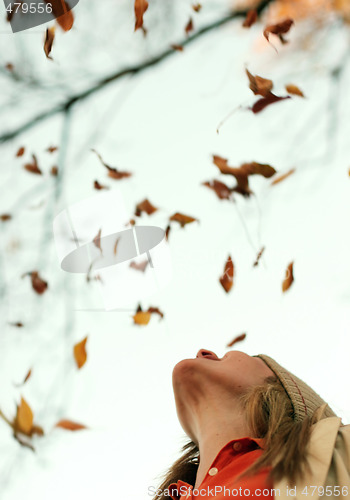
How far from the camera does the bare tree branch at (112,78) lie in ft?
8.27

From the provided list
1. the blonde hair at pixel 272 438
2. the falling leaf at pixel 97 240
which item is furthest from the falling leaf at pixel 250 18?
the blonde hair at pixel 272 438

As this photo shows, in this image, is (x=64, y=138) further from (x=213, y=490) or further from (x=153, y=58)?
(x=213, y=490)

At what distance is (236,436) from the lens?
202 centimetres

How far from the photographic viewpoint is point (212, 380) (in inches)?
86.0

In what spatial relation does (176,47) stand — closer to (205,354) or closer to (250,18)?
(250,18)

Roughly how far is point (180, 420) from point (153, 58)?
2.00m

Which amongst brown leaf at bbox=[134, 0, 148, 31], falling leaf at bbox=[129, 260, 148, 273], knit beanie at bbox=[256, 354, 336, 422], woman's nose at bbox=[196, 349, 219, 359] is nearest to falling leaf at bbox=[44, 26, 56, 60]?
brown leaf at bbox=[134, 0, 148, 31]

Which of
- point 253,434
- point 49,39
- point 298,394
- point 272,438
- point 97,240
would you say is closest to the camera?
point 272,438

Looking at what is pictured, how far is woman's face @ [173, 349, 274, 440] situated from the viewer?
2.17m

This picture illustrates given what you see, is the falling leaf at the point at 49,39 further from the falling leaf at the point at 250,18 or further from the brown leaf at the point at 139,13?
the falling leaf at the point at 250,18

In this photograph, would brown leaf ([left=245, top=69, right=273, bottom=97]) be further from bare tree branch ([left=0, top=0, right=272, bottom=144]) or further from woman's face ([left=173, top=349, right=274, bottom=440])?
woman's face ([left=173, top=349, right=274, bottom=440])

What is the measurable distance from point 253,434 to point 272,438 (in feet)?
0.59

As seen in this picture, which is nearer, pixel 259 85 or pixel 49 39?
pixel 49 39

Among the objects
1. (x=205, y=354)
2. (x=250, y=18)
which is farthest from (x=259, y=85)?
(x=205, y=354)
